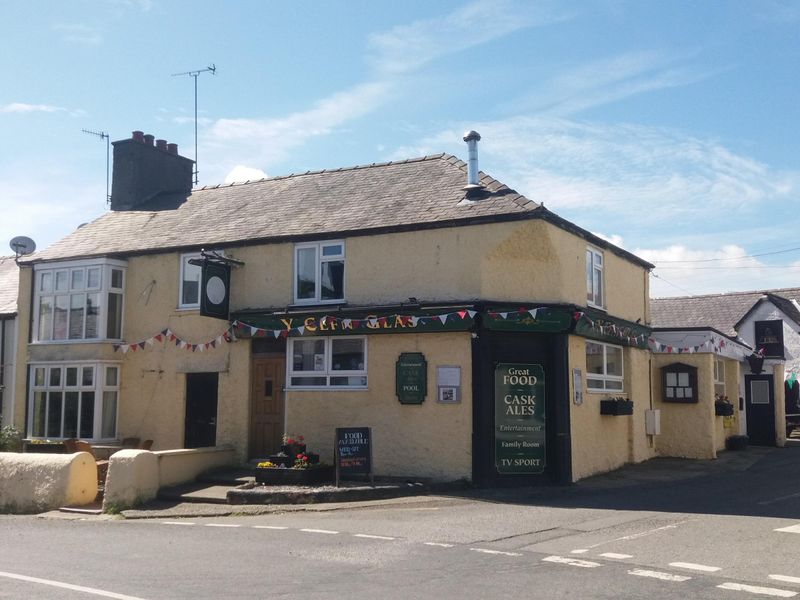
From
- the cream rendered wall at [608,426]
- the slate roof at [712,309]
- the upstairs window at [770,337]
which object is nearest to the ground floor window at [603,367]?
the cream rendered wall at [608,426]

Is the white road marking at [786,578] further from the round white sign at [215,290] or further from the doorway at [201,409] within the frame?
the doorway at [201,409]

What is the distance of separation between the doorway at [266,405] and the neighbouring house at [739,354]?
9372 mm

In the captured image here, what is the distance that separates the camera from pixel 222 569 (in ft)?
27.9

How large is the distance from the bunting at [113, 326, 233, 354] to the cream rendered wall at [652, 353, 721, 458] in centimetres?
1088

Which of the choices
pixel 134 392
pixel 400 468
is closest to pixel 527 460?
pixel 400 468

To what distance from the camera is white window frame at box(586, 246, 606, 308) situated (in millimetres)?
17672

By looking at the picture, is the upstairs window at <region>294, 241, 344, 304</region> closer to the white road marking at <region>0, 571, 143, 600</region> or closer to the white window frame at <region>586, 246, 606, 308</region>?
the white window frame at <region>586, 246, 606, 308</region>

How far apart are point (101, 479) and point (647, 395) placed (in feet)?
41.7

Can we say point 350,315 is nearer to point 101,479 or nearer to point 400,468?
point 400,468

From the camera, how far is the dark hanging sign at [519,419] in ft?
49.5

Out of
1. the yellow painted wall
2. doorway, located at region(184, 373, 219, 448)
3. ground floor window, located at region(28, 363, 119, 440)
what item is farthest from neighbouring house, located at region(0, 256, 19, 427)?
the yellow painted wall

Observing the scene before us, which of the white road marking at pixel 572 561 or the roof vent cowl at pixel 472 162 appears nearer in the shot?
the white road marking at pixel 572 561

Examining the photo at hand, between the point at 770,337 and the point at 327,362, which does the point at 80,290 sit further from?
the point at 770,337

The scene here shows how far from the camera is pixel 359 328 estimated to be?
15797 millimetres
